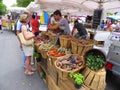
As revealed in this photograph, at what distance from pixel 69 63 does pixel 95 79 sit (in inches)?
28.8

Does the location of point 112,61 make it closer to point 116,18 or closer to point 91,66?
point 91,66

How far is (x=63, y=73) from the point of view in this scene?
3322mm

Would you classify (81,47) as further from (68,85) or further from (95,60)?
(68,85)

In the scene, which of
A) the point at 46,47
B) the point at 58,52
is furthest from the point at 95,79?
the point at 46,47

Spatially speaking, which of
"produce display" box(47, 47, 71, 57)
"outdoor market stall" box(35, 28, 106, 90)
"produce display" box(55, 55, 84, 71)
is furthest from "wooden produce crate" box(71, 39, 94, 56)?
"produce display" box(47, 47, 71, 57)

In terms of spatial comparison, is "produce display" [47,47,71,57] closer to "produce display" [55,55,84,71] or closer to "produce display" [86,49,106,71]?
"produce display" [55,55,84,71]

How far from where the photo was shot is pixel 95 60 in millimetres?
3162

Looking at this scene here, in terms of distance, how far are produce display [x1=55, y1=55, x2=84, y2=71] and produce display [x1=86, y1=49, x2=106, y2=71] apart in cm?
28

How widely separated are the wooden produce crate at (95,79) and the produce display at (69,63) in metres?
0.33

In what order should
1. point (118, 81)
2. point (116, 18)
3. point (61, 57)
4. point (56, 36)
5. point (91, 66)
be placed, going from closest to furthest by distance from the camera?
1. point (91, 66)
2. point (61, 57)
3. point (56, 36)
4. point (118, 81)
5. point (116, 18)

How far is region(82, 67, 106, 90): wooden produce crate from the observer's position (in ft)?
10.00

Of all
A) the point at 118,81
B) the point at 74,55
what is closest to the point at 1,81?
the point at 74,55

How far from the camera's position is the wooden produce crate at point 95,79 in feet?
10.00

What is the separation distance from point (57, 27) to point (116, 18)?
18.7 metres
